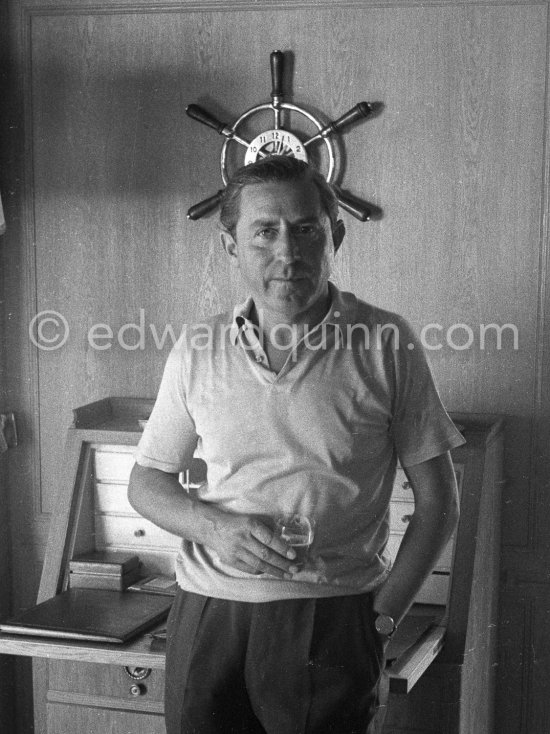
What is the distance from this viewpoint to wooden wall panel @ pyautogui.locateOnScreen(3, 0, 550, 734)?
2.95 metres

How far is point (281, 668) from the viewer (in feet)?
5.63

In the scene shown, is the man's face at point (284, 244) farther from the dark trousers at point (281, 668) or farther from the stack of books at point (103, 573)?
the stack of books at point (103, 573)

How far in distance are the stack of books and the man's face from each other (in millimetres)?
1177

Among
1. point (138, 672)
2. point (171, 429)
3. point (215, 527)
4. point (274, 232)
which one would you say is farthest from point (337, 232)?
point (138, 672)

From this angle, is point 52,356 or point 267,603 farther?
point 52,356

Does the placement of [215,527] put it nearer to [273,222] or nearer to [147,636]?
[273,222]

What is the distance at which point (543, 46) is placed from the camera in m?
2.87

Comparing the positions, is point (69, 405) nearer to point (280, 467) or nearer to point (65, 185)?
point (65, 185)

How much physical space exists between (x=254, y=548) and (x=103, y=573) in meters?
1.15

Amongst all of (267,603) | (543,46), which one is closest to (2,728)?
(267,603)

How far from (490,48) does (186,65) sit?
96 centimetres

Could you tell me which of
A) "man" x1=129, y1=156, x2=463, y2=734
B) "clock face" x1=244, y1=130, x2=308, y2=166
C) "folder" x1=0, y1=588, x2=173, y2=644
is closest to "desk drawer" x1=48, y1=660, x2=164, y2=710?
"folder" x1=0, y1=588, x2=173, y2=644

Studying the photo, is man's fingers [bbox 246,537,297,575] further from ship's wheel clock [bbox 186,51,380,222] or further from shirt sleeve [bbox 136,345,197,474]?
ship's wheel clock [bbox 186,51,380,222]

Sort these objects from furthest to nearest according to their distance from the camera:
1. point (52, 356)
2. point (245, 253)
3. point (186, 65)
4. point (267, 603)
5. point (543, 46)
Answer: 1. point (52, 356)
2. point (186, 65)
3. point (543, 46)
4. point (245, 253)
5. point (267, 603)
